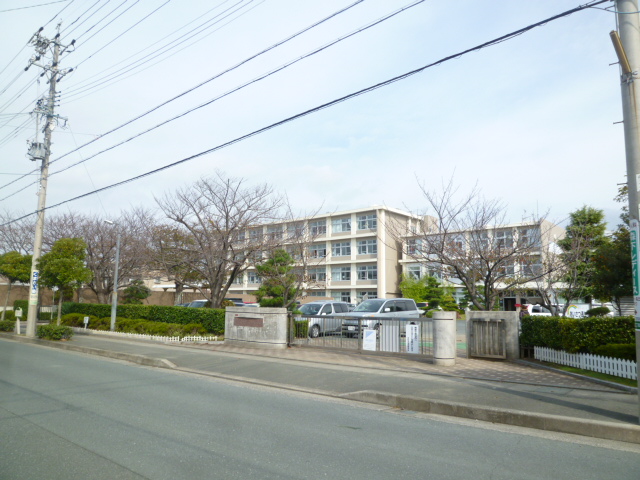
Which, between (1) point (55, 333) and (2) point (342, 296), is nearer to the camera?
(1) point (55, 333)

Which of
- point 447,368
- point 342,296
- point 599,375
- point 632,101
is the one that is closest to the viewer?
point 632,101

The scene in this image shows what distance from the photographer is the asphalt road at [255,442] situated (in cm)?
518

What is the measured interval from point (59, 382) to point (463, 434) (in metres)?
8.41

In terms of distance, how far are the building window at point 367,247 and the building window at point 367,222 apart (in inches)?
63.8

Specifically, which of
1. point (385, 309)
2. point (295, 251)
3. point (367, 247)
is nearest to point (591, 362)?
point (385, 309)

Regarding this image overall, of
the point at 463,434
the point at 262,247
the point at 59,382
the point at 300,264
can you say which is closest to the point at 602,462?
the point at 463,434

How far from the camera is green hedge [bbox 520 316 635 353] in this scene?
10961 millimetres

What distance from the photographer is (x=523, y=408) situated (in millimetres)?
7980

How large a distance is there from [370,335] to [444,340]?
118 inches

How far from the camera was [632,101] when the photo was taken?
7.43 meters

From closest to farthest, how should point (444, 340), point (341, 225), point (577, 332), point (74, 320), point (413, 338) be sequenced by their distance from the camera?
point (577, 332), point (444, 340), point (413, 338), point (74, 320), point (341, 225)

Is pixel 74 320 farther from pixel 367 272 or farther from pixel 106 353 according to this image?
pixel 367 272

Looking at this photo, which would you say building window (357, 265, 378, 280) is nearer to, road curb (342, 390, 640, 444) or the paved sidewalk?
the paved sidewalk

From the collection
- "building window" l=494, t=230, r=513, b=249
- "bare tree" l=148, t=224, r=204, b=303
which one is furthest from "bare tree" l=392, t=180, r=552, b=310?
"bare tree" l=148, t=224, r=204, b=303
